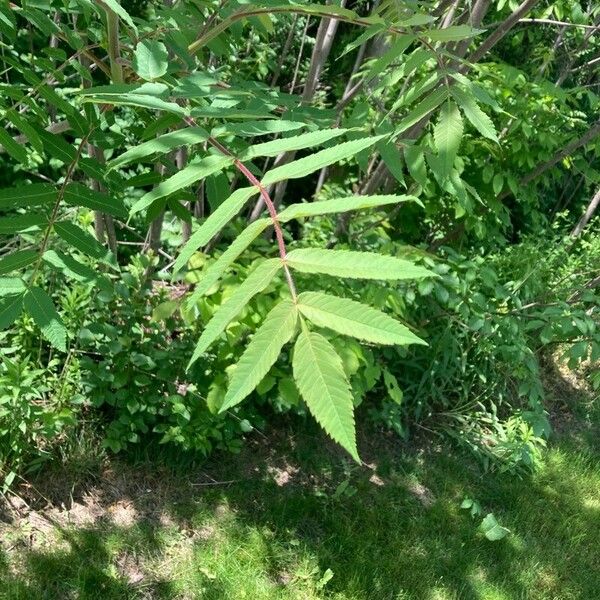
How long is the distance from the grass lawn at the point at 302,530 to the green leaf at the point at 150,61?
72.4 inches

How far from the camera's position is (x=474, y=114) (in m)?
1.67

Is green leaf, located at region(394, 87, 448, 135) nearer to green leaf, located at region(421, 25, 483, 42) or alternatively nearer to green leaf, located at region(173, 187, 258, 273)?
green leaf, located at region(421, 25, 483, 42)

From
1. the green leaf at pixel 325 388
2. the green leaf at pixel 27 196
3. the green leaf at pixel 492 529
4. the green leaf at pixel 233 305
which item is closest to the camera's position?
the green leaf at pixel 325 388

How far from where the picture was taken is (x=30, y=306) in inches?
60.1

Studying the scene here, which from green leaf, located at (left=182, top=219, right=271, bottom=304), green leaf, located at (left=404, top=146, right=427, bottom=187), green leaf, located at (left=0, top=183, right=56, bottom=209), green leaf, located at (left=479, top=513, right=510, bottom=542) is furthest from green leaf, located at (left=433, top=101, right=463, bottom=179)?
green leaf, located at (left=479, top=513, right=510, bottom=542)

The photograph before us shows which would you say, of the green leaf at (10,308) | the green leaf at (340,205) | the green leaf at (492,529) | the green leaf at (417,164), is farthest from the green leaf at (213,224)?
the green leaf at (492,529)

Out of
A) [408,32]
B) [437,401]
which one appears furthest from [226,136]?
[437,401]

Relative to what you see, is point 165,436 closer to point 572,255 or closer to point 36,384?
point 36,384

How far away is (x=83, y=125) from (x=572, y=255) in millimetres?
3759

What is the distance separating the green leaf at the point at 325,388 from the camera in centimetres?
91

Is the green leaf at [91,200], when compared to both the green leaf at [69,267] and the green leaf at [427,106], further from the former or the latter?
the green leaf at [427,106]

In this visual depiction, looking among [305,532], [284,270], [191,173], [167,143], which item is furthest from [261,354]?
[305,532]

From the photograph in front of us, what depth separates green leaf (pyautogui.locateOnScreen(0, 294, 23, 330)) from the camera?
148 centimetres

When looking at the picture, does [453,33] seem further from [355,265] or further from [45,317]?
[45,317]
